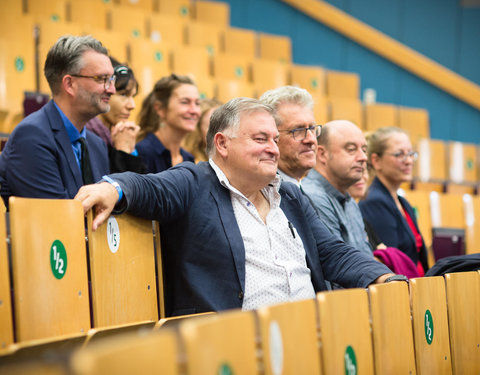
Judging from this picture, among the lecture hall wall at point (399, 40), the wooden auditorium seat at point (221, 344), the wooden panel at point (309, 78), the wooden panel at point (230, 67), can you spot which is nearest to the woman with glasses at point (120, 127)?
the wooden auditorium seat at point (221, 344)

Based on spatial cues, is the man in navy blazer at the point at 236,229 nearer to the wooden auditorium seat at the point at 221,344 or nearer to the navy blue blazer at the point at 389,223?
the wooden auditorium seat at the point at 221,344

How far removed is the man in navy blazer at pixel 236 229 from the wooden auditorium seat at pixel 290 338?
29 cm

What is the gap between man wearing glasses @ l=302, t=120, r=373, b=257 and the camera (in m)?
1.53

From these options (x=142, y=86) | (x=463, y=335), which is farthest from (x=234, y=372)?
(x=142, y=86)

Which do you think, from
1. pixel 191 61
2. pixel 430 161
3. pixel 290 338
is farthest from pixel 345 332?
pixel 430 161

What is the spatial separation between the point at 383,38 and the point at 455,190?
175 centimetres

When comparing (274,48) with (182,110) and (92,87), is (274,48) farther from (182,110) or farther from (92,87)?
(92,87)

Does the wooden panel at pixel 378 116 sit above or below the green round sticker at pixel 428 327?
above

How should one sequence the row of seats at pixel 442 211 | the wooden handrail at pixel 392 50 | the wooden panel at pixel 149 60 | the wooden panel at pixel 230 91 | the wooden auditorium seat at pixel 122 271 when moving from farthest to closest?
1. the wooden handrail at pixel 392 50
2. the wooden panel at pixel 230 91
3. the wooden panel at pixel 149 60
4. the row of seats at pixel 442 211
5. the wooden auditorium seat at pixel 122 271

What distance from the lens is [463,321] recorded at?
1208 mm

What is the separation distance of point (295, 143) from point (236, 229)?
16.4 inches

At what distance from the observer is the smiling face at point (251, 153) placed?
115 cm

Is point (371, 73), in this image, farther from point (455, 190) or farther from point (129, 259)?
point (129, 259)

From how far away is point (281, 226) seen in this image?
46.5 inches
